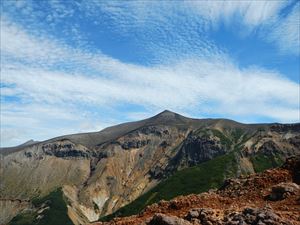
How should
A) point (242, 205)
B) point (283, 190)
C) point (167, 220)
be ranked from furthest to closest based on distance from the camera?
1. point (283, 190)
2. point (242, 205)
3. point (167, 220)

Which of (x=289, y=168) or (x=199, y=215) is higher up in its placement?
(x=289, y=168)

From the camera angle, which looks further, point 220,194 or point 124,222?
point 220,194

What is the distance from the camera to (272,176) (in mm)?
31125

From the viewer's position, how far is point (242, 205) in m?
26.3

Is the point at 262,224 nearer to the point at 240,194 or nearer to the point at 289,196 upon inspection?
the point at 289,196

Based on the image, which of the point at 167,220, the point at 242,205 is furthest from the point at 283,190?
the point at 167,220

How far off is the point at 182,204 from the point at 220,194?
3.94m

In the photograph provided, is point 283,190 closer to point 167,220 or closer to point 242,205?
point 242,205

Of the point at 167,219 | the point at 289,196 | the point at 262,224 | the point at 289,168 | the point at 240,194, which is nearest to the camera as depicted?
the point at 262,224

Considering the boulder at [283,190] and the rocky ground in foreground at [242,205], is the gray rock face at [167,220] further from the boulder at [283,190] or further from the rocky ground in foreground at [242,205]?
the boulder at [283,190]

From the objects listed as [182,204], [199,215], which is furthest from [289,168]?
[199,215]

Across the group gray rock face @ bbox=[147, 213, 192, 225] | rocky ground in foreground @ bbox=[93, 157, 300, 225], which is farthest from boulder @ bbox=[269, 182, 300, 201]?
gray rock face @ bbox=[147, 213, 192, 225]

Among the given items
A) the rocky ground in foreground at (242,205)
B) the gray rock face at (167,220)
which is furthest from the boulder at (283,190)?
the gray rock face at (167,220)

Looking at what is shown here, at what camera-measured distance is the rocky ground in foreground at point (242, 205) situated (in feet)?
73.7
